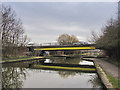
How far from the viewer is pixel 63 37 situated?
62938 mm

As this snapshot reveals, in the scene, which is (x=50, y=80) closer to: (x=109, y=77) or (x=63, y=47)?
(x=109, y=77)

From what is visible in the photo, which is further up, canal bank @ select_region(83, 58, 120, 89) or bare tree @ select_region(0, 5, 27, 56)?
bare tree @ select_region(0, 5, 27, 56)

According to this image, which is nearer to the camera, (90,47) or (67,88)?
(67,88)

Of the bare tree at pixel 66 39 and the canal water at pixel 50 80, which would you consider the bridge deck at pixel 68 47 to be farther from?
the canal water at pixel 50 80

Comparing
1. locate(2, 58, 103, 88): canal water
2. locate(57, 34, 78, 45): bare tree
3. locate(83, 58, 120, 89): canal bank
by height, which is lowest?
locate(2, 58, 103, 88): canal water

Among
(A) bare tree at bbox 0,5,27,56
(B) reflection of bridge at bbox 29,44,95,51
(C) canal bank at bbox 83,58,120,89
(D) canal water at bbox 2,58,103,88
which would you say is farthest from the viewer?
(B) reflection of bridge at bbox 29,44,95,51

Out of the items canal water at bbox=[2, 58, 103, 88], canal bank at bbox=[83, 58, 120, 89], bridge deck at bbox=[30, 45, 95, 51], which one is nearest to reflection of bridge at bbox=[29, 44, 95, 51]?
bridge deck at bbox=[30, 45, 95, 51]

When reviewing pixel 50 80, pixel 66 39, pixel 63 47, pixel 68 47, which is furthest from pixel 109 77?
pixel 66 39

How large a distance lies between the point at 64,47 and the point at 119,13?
97.2 feet

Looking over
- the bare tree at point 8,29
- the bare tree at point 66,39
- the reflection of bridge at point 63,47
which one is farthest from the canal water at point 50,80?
the bare tree at point 66,39

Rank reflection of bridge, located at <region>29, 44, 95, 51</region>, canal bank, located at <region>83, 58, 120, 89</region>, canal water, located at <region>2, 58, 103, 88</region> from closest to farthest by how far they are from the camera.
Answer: canal bank, located at <region>83, 58, 120, 89</region> < canal water, located at <region>2, 58, 103, 88</region> < reflection of bridge, located at <region>29, 44, 95, 51</region>

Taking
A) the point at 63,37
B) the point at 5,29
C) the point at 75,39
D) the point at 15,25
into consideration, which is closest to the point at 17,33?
the point at 15,25

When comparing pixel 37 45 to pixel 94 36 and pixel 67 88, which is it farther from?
pixel 67 88

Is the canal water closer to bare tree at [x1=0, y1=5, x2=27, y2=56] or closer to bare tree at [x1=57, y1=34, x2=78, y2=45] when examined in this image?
bare tree at [x1=0, y1=5, x2=27, y2=56]
